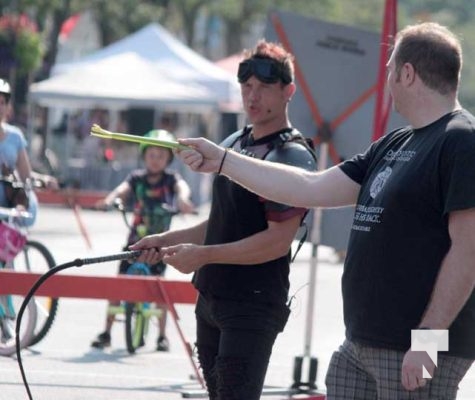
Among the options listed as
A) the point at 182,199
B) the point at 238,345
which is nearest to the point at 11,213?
the point at 182,199

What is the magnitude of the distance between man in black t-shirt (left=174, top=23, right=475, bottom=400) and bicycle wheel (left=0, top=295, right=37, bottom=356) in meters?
6.16

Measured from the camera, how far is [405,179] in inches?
190

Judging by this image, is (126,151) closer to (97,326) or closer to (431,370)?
(97,326)

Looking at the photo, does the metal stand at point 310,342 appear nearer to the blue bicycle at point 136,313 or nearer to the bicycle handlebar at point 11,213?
the blue bicycle at point 136,313

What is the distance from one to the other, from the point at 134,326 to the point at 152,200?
40.7 inches

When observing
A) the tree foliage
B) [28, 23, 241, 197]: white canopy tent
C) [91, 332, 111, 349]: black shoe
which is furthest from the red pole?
the tree foliage

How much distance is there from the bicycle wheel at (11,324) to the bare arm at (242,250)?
16.5 ft

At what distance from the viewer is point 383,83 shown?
962 centimetres

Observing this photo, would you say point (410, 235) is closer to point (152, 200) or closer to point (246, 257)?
point (246, 257)

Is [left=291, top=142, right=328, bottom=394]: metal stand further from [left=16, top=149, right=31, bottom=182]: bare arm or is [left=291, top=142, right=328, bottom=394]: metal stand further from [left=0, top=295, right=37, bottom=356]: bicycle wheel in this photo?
[left=16, top=149, right=31, bottom=182]: bare arm

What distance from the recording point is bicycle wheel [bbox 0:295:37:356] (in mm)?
10953

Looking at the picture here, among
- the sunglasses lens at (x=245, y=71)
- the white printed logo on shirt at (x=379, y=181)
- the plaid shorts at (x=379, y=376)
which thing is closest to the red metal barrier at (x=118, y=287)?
the sunglasses lens at (x=245, y=71)

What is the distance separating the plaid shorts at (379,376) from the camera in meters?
4.82

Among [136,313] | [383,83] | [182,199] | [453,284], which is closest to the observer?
[453,284]
